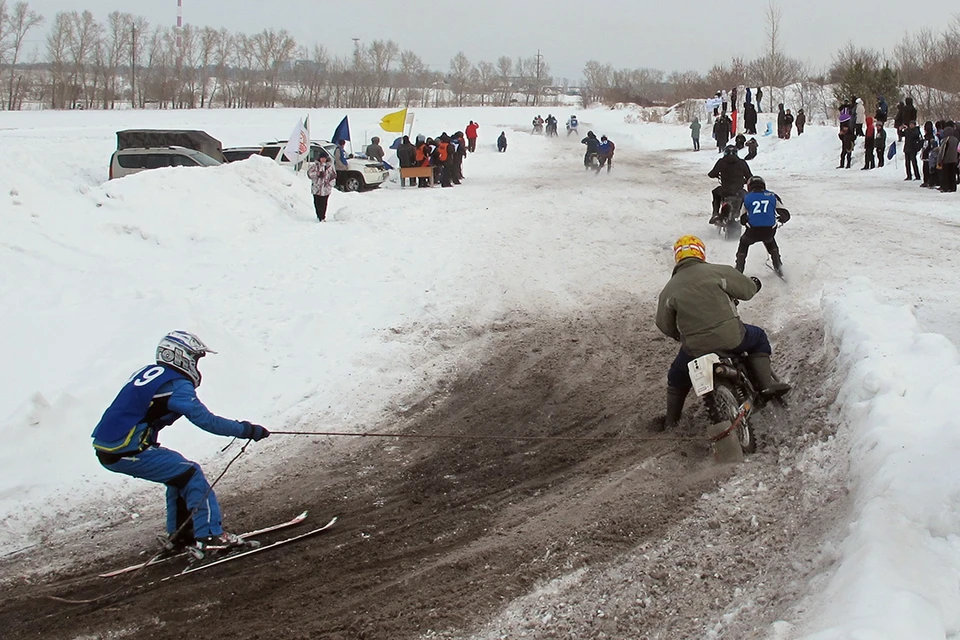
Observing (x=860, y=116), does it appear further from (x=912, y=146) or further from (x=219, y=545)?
(x=219, y=545)

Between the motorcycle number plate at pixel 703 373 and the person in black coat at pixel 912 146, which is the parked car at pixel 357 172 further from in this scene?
the motorcycle number plate at pixel 703 373

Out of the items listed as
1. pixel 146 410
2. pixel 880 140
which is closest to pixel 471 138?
pixel 880 140

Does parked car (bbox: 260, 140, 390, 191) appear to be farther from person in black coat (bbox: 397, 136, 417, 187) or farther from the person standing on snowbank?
the person standing on snowbank

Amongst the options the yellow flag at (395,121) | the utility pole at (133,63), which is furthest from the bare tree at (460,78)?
the yellow flag at (395,121)

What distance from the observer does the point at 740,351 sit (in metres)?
6.73

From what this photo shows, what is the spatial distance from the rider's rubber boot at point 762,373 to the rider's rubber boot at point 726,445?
0.61m

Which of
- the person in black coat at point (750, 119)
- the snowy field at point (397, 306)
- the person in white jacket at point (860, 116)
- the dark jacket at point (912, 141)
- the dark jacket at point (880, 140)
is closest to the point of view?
the snowy field at point (397, 306)

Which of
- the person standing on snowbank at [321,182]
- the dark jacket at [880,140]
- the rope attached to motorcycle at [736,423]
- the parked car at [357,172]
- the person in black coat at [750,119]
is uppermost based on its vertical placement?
the person in black coat at [750,119]

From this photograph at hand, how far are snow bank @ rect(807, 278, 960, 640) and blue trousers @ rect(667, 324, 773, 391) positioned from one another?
75 centimetres

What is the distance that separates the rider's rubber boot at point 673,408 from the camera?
7.04 metres

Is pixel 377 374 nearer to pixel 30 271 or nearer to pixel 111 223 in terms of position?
pixel 30 271

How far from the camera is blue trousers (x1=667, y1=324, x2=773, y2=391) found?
265 inches

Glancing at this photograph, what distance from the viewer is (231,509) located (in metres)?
6.57

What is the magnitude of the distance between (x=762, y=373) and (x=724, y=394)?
24.3 inches
